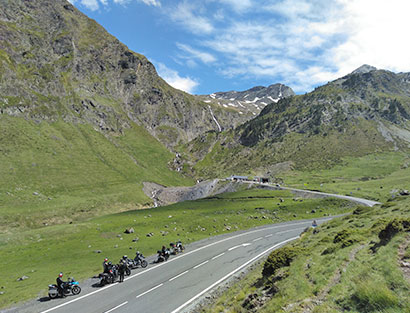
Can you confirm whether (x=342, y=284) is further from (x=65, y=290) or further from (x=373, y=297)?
(x=65, y=290)

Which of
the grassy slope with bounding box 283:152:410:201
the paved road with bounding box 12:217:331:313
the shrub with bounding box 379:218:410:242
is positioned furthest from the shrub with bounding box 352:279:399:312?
the grassy slope with bounding box 283:152:410:201

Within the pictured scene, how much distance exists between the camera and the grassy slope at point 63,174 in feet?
272

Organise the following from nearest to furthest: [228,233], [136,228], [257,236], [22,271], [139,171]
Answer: [22,271] < [257,236] < [228,233] < [136,228] < [139,171]

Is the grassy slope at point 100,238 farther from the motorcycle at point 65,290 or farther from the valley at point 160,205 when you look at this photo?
the motorcycle at point 65,290

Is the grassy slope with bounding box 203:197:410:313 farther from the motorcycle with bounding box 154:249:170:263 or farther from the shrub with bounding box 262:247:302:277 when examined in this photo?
the motorcycle with bounding box 154:249:170:263

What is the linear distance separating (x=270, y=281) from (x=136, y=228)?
4321 cm

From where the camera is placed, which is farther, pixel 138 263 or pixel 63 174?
pixel 63 174

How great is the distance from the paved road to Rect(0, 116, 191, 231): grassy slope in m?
59.7

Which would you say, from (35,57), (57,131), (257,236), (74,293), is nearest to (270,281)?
(74,293)

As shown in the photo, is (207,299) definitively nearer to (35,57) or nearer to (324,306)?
(324,306)

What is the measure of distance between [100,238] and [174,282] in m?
29.1

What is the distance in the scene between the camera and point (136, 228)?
181 feet

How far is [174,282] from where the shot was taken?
25.2 metres

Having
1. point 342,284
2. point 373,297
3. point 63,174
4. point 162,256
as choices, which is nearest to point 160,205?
point 63,174
